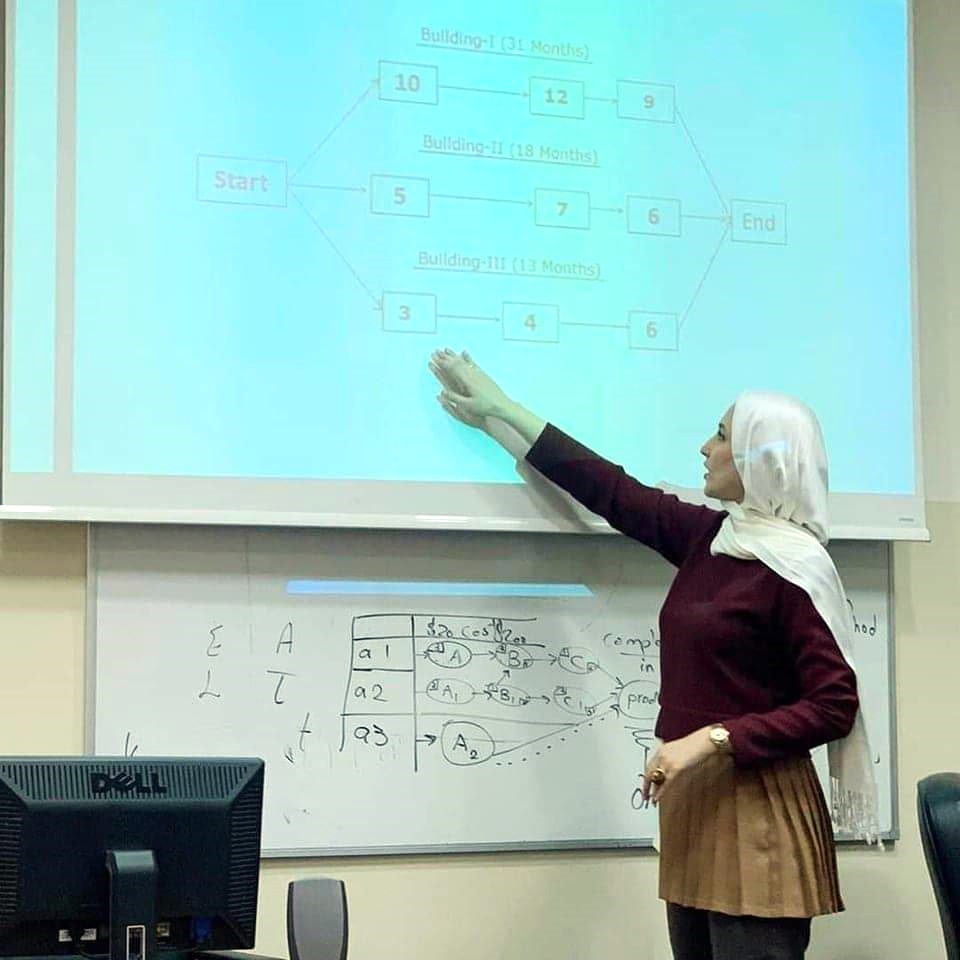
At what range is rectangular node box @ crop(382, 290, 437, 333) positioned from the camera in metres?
2.38

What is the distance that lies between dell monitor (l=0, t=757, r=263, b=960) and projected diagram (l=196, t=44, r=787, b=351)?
3.79 ft

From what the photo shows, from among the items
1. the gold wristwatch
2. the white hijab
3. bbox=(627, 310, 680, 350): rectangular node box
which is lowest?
the gold wristwatch

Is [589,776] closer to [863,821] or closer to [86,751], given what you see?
[863,821]

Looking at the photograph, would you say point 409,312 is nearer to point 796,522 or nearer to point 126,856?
point 796,522

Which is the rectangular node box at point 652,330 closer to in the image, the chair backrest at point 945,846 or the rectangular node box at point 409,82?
the rectangular node box at point 409,82

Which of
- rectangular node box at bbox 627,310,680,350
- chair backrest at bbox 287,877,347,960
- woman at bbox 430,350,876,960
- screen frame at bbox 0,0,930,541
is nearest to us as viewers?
chair backrest at bbox 287,877,347,960

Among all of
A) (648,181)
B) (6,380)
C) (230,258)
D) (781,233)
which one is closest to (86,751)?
(6,380)

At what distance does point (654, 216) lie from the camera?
256 centimetres

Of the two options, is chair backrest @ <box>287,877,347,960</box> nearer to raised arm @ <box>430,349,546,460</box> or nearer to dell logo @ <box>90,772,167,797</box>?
dell logo @ <box>90,772,167,797</box>

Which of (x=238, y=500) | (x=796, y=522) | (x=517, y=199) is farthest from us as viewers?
(x=517, y=199)

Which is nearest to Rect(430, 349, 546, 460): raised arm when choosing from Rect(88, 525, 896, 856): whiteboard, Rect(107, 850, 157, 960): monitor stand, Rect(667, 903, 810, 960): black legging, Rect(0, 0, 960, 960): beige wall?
Rect(88, 525, 896, 856): whiteboard

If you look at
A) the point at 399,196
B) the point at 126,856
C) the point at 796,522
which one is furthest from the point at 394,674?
the point at 126,856

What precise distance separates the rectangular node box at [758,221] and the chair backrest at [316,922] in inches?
63.1

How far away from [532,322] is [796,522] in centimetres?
67
